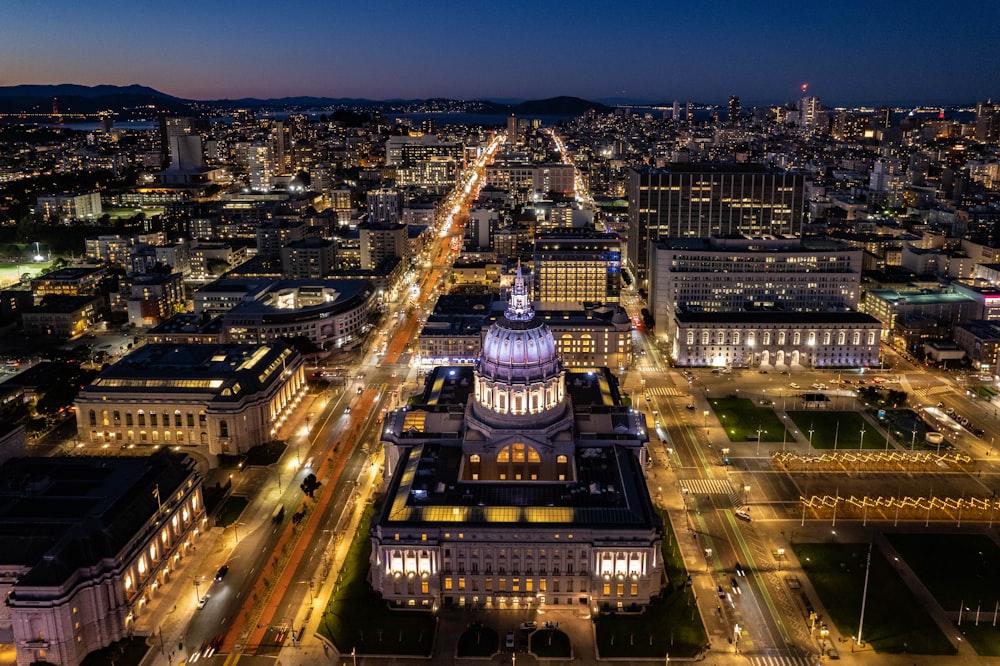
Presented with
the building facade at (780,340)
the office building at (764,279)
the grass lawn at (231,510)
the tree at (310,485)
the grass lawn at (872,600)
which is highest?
the office building at (764,279)

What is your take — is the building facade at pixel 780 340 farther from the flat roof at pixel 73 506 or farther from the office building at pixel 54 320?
the office building at pixel 54 320

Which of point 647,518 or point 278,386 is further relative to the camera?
point 278,386

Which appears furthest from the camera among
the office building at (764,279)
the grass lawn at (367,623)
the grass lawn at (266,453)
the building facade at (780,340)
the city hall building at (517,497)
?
the office building at (764,279)

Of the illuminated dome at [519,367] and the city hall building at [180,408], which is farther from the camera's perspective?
the city hall building at [180,408]

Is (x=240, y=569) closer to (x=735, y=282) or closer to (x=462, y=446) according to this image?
(x=462, y=446)

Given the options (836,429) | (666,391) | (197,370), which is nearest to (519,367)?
(666,391)

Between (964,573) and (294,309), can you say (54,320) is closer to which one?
(294,309)

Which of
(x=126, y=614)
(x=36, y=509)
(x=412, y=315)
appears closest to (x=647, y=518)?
(x=126, y=614)

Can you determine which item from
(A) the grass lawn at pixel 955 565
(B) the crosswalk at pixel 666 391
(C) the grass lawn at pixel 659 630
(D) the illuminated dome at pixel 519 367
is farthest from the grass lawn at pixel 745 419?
(C) the grass lawn at pixel 659 630
